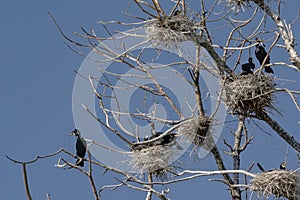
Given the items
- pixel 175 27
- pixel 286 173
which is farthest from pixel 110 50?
pixel 286 173

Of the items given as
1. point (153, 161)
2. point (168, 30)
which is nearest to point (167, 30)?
point (168, 30)

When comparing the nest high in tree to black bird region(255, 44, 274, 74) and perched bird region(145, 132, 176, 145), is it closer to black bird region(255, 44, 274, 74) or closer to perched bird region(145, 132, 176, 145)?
perched bird region(145, 132, 176, 145)

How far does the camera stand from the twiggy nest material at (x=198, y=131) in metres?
6.88

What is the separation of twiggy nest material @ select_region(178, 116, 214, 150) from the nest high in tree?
0.16m

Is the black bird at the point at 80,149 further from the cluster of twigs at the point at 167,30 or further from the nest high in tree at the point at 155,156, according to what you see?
the cluster of twigs at the point at 167,30

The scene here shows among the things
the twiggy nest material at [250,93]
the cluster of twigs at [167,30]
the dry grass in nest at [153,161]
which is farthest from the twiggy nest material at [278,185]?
the cluster of twigs at [167,30]

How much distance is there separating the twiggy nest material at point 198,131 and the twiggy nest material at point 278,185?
0.90m

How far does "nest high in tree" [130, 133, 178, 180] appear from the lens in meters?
6.75

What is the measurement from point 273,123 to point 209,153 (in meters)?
0.85

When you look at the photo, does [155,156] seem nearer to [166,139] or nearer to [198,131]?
[166,139]

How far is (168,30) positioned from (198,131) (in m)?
0.99

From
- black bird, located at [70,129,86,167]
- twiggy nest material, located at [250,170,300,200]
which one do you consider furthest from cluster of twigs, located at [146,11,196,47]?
twiggy nest material, located at [250,170,300,200]

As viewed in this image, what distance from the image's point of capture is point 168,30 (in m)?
6.52

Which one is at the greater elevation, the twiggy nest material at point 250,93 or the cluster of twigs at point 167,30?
the cluster of twigs at point 167,30
